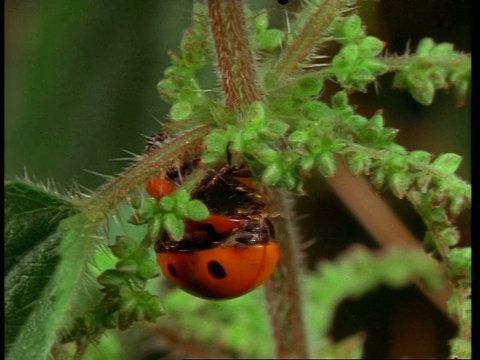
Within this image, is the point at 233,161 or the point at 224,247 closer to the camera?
the point at 233,161

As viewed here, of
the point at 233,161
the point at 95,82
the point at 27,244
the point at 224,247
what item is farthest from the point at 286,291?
the point at 95,82

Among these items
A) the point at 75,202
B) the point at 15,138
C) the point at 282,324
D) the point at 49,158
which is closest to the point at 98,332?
the point at 75,202

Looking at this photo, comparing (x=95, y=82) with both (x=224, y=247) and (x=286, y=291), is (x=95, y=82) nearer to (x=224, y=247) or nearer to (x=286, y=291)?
(x=286, y=291)

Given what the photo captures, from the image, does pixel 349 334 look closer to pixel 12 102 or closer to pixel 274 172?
pixel 12 102

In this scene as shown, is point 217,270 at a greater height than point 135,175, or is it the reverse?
point 135,175

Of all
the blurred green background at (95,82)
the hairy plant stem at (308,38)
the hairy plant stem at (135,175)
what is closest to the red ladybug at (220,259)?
the hairy plant stem at (135,175)

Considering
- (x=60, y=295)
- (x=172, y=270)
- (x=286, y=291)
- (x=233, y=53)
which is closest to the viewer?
(x=60, y=295)
